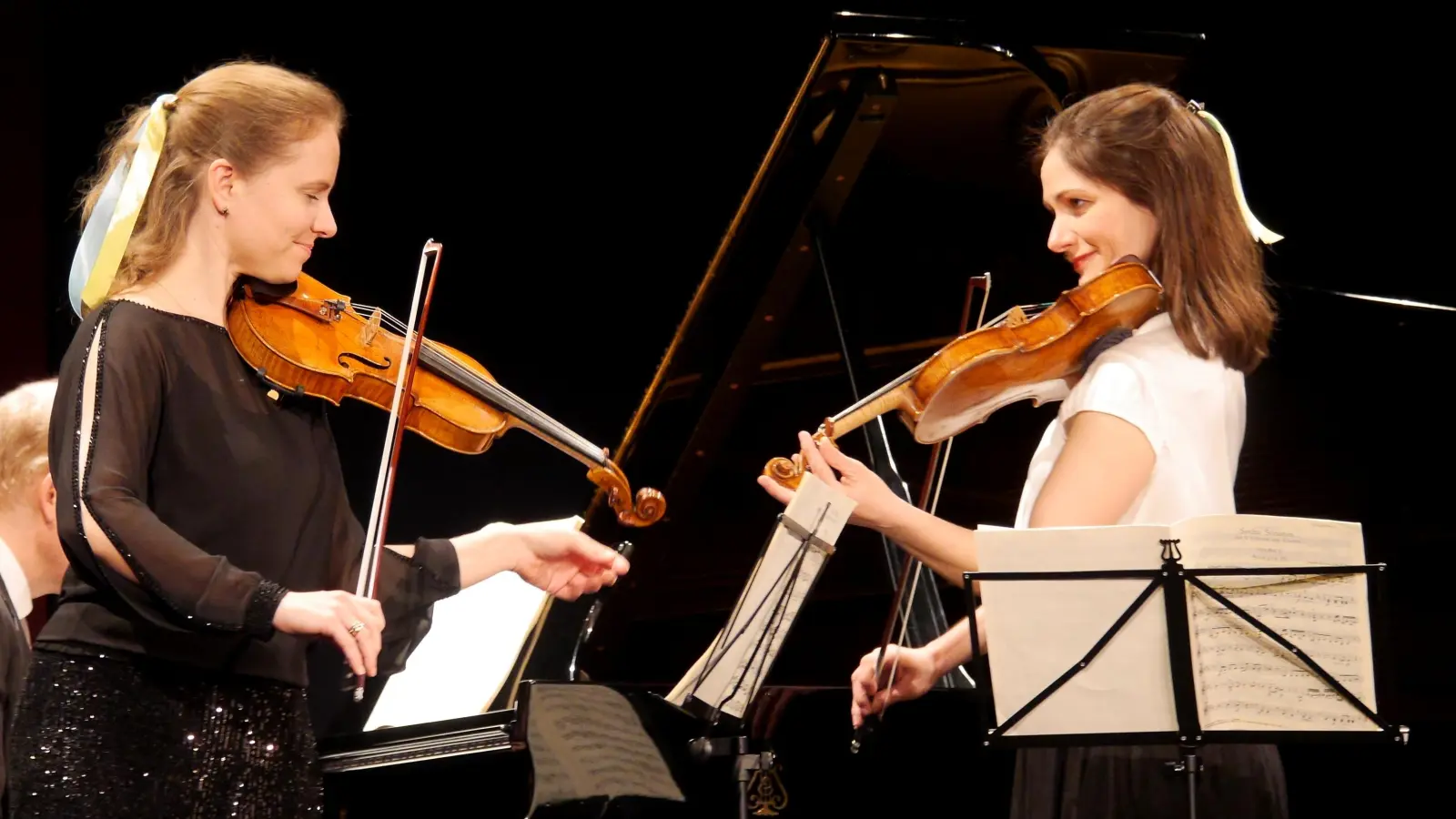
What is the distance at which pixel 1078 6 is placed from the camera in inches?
191

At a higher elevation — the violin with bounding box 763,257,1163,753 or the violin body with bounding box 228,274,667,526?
the violin with bounding box 763,257,1163,753

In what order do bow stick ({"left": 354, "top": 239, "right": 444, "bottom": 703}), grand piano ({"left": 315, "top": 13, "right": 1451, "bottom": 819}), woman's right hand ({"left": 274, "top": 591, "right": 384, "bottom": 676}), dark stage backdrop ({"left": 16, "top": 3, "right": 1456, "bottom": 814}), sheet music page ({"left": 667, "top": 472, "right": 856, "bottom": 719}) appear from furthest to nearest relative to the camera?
dark stage backdrop ({"left": 16, "top": 3, "right": 1456, "bottom": 814}) → grand piano ({"left": 315, "top": 13, "right": 1451, "bottom": 819}) → sheet music page ({"left": 667, "top": 472, "right": 856, "bottom": 719}) → bow stick ({"left": 354, "top": 239, "right": 444, "bottom": 703}) → woman's right hand ({"left": 274, "top": 591, "right": 384, "bottom": 676})

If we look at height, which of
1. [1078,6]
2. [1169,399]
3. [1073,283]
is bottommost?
[1169,399]

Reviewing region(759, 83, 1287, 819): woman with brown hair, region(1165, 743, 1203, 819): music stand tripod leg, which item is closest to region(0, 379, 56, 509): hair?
region(759, 83, 1287, 819): woman with brown hair

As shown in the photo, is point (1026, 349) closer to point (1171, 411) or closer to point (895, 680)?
point (1171, 411)

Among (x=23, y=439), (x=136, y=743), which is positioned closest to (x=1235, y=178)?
(x=136, y=743)

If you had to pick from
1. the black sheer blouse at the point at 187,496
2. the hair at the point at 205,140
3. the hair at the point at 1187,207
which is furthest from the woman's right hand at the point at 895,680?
the hair at the point at 205,140

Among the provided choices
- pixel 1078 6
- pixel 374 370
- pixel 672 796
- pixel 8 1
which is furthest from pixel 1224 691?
pixel 8 1

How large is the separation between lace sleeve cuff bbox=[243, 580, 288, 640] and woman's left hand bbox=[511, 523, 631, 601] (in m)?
0.65

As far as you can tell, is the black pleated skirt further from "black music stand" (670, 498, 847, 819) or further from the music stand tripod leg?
"black music stand" (670, 498, 847, 819)

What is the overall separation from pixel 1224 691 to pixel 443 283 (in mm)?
3773

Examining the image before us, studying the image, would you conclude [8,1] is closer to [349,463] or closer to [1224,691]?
[349,463]

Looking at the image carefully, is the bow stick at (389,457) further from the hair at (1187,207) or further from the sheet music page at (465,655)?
the hair at (1187,207)

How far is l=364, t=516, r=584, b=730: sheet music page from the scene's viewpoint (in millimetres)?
2939
